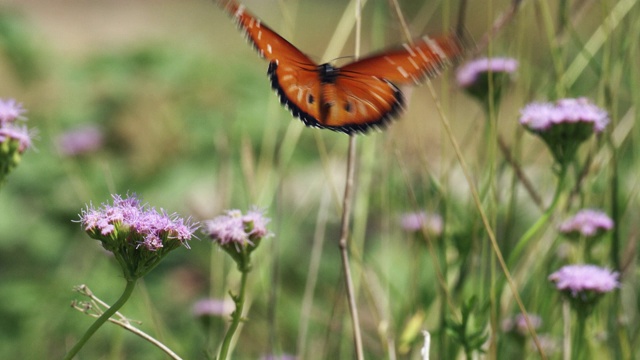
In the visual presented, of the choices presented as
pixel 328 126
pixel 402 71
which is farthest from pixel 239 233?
pixel 402 71

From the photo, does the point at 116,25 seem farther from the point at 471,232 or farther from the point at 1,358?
the point at 471,232

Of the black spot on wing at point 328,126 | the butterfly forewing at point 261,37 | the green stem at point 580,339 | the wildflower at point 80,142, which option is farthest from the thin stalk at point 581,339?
the wildflower at point 80,142

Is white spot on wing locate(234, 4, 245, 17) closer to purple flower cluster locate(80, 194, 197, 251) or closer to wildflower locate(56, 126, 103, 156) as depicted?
purple flower cluster locate(80, 194, 197, 251)

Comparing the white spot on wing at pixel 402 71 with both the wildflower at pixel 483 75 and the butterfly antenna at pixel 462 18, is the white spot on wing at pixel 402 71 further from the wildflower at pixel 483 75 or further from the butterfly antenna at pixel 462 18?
the wildflower at pixel 483 75

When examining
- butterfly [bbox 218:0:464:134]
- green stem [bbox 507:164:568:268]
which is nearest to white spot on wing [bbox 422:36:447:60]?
butterfly [bbox 218:0:464:134]

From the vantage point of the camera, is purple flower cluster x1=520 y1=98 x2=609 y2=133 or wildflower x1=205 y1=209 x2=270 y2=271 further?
A: purple flower cluster x1=520 y1=98 x2=609 y2=133

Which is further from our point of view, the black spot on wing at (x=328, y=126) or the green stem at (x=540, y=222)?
the green stem at (x=540, y=222)
